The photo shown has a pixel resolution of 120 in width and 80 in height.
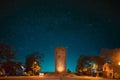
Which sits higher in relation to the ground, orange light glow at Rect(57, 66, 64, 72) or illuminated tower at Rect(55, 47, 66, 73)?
illuminated tower at Rect(55, 47, 66, 73)

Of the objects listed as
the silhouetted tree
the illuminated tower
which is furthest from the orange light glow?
the silhouetted tree

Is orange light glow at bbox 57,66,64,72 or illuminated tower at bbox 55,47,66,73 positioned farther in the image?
illuminated tower at bbox 55,47,66,73

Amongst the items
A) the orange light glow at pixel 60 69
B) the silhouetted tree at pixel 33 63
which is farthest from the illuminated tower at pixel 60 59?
the silhouetted tree at pixel 33 63

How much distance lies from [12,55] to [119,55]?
39.9 meters

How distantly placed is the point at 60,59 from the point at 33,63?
559cm

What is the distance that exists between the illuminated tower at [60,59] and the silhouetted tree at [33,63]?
395 centimetres

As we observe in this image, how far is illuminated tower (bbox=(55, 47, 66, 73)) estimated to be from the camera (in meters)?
63.1

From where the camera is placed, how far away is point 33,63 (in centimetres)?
6331

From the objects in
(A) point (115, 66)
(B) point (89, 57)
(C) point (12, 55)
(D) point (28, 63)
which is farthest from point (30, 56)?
(C) point (12, 55)

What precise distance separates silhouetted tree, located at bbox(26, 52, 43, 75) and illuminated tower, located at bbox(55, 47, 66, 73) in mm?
3947

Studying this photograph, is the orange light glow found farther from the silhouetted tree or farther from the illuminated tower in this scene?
the silhouetted tree

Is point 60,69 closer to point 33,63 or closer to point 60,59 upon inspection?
point 60,59

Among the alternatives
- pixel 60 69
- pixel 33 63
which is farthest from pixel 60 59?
pixel 33 63

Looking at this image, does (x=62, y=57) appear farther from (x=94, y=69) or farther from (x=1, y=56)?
(x=1, y=56)
